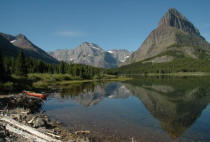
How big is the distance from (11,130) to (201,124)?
3145 centimetres

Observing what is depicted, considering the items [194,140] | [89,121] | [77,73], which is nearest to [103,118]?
[89,121]

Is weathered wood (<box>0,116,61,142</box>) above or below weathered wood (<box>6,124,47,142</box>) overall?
above

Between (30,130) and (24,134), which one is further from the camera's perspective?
(30,130)

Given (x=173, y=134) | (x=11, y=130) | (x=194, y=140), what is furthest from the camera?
(x=173, y=134)

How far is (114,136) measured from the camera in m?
23.9

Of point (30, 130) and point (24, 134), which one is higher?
point (30, 130)

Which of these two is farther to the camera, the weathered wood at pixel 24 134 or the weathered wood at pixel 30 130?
the weathered wood at pixel 24 134

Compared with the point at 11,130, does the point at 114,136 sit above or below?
below

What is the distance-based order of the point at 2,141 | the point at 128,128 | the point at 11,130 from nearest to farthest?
the point at 2,141 → the point at 11,130 → the point at 128,128

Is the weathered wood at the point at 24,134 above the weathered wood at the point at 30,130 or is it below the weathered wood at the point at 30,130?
below

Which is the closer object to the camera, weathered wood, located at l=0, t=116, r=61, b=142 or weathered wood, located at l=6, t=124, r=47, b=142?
weathered wood, located at l=0, t=116, r=61, b=142

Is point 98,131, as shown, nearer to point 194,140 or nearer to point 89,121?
point 89,121

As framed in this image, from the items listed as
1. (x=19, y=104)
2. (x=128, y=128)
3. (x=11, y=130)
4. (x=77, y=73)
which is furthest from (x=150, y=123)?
(x=77, y=73)

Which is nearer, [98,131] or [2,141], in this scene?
[2,141]
